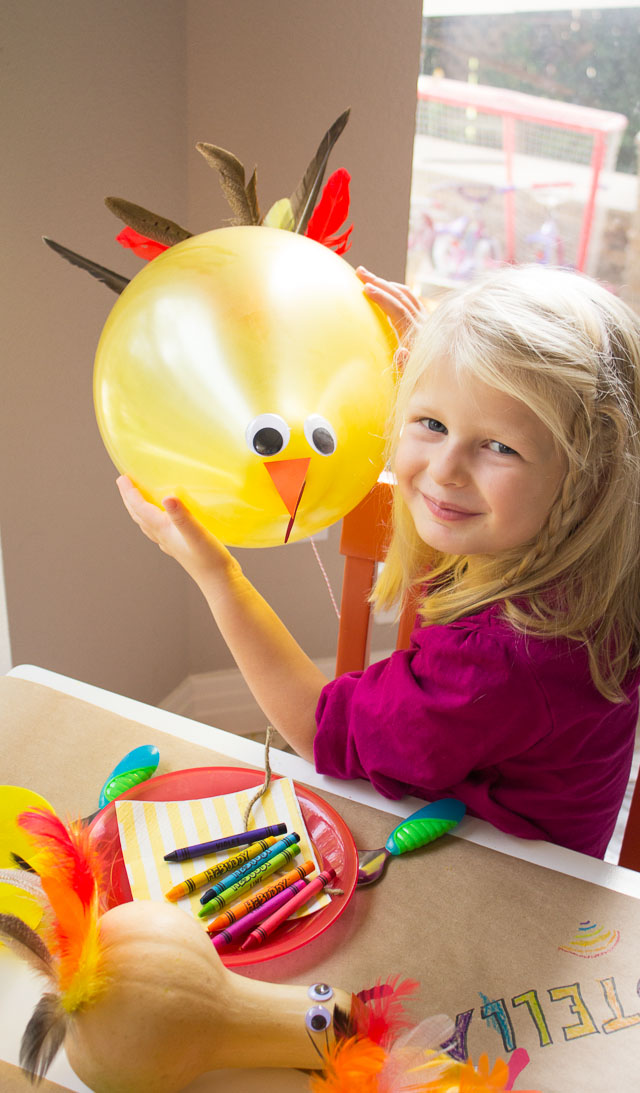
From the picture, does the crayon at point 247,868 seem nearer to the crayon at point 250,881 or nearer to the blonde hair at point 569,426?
the crayon at point 250,881

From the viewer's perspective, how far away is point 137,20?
1393 millimetres

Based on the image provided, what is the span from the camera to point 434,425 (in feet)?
2.48

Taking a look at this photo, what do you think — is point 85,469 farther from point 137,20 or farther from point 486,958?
point 486,958

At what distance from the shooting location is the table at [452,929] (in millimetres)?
564

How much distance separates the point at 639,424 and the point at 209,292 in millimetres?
365

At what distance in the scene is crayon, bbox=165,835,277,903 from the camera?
25.5 inches

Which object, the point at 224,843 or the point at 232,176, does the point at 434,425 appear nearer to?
the point at 232,176

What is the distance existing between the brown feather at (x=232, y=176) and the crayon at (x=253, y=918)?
578 millimetres

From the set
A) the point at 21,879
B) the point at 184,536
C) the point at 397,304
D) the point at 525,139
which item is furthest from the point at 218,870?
the point at 525,139

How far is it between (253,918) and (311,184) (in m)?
0.62

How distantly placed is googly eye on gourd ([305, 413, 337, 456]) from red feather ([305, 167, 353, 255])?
23cm

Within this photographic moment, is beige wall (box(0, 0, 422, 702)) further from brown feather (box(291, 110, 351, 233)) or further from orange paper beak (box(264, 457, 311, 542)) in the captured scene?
orange paper beak (box(264, 457, 311, 542))

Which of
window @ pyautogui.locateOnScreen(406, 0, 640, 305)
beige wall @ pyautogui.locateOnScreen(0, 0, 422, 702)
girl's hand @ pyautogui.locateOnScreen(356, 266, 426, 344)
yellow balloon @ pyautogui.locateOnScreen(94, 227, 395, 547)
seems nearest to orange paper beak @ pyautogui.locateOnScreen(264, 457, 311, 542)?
yellow balloon @ pyautogui.locateOnScreen(94, 227, 395, 547)

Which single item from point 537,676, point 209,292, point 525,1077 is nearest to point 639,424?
point 537,676
